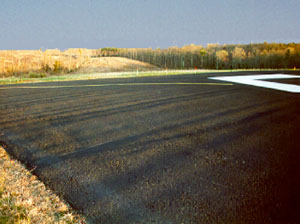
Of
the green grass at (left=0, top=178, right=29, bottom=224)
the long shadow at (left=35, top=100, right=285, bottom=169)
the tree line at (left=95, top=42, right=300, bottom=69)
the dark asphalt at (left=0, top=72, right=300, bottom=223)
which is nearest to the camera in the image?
the green grass at (left=0, top=178, right=29, bottom=224)

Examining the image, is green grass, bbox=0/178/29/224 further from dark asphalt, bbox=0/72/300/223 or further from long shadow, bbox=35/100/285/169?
long shadow, bbox=35/100/285/169

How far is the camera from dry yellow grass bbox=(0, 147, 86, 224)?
92.4 inches

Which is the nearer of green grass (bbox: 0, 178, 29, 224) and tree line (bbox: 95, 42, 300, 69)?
green grass (bbox: 0, 178, 29, 224)

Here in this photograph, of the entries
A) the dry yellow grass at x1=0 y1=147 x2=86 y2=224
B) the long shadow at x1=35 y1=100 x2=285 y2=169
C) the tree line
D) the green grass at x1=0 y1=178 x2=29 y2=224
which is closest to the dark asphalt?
the long shadow at x1=35 y1=100 x2=285 y2=169

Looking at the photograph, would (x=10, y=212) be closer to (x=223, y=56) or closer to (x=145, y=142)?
(x=145, y=142)

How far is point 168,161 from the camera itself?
3674 mm

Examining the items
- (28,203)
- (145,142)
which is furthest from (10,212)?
(145,142)

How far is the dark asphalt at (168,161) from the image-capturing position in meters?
2.51

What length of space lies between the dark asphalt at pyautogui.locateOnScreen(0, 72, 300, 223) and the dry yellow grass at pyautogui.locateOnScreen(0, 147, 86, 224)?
14cm

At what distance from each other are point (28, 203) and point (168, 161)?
6.49 ft

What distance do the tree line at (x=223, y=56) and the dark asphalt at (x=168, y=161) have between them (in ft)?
157

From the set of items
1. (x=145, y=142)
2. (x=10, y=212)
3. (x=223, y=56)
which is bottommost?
(x=10, y=212)

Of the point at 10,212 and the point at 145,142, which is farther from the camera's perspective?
the point at 145,142

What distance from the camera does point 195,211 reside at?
245 cm
